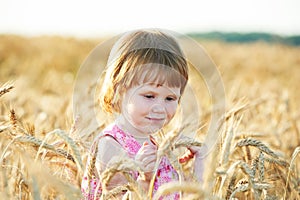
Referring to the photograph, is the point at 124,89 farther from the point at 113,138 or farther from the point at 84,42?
the point at 84,42

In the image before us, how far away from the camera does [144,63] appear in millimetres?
2219

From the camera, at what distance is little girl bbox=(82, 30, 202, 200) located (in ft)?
7.25

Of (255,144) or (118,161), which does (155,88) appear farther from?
(118,161)

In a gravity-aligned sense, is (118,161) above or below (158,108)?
below

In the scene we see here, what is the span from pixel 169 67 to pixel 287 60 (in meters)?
13.2

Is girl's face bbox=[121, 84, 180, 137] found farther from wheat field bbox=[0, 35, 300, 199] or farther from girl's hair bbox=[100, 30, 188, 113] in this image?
wheat field bbox=[0, 35, 300, 199]

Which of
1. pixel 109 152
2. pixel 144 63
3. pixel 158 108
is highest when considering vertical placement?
pixel 144 63

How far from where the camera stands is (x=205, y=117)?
11.9 feet

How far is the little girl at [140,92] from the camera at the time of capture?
7.25 ft

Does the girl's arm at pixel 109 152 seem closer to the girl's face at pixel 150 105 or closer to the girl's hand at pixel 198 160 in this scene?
→ the girl's face at pixel 150 105

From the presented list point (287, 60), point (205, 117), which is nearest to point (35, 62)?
point (287, 60)

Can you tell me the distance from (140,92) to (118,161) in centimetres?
68

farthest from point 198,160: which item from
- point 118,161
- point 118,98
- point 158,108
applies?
point 118,161

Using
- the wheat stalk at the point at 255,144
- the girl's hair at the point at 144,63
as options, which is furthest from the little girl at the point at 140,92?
the wheat stalk at the point at 255,144
